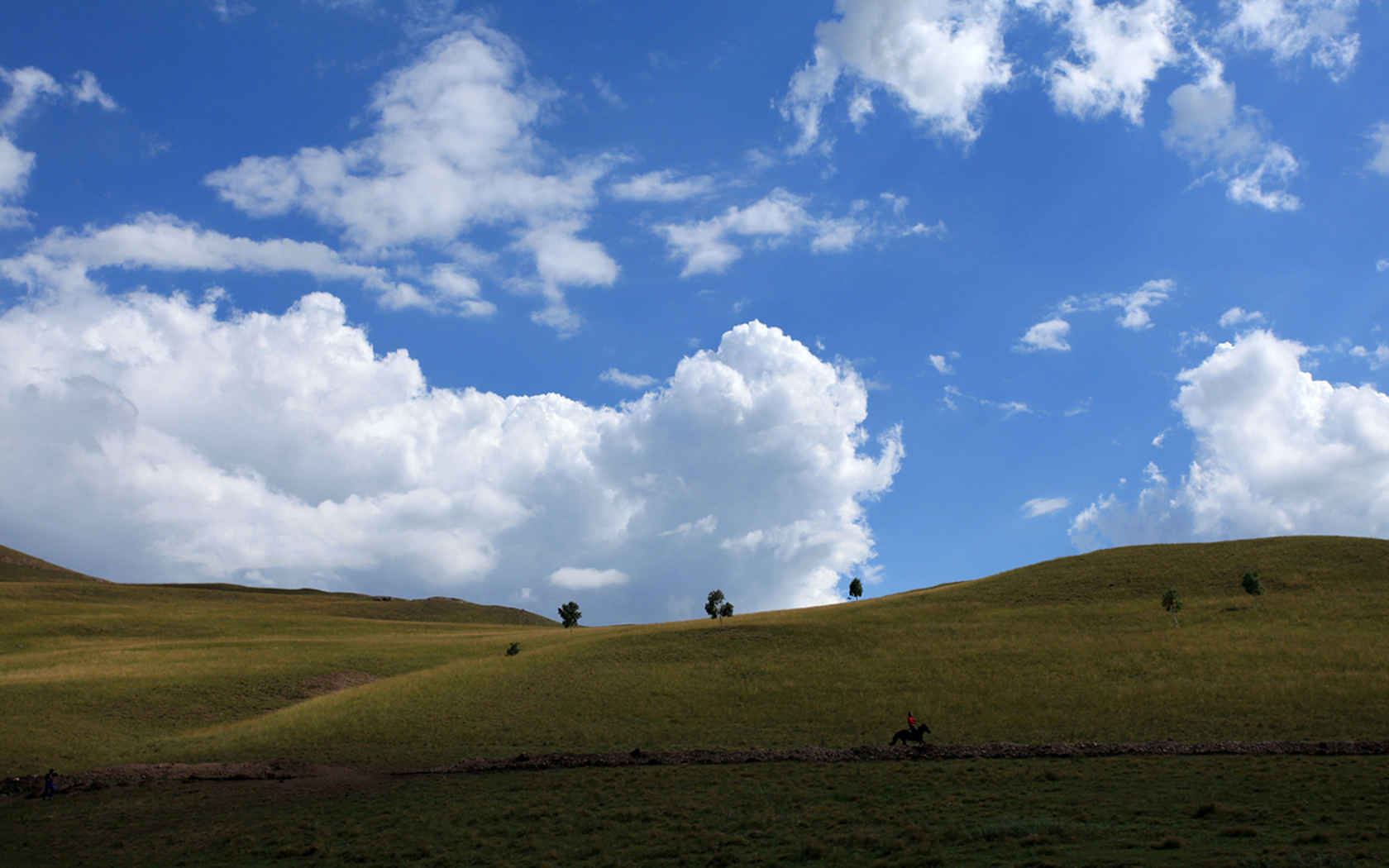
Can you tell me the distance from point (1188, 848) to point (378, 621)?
111 meters

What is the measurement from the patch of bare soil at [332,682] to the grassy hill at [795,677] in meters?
0.24

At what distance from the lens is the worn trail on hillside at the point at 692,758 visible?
1401 inches

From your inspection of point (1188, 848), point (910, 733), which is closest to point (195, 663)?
point (910, 733)

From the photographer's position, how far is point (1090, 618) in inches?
2753

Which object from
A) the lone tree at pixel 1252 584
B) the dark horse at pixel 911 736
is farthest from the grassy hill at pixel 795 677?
the dark horse at pixel 911 736

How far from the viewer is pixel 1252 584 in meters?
72.6

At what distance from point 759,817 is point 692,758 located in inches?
430

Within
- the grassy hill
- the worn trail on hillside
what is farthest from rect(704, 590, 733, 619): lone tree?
the worn trail on hillside

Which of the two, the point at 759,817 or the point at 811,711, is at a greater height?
the point at 811,711

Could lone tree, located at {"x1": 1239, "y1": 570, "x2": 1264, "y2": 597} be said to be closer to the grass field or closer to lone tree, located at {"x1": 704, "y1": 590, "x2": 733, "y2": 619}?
the grass field

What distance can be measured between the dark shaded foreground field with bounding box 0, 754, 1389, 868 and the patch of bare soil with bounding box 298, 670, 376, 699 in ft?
89.1

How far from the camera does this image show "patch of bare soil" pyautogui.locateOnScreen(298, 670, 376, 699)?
→ 211ft

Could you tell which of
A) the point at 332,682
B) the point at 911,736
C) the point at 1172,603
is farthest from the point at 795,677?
the point at 332,682

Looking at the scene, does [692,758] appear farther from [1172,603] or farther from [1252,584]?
[1252,584]
